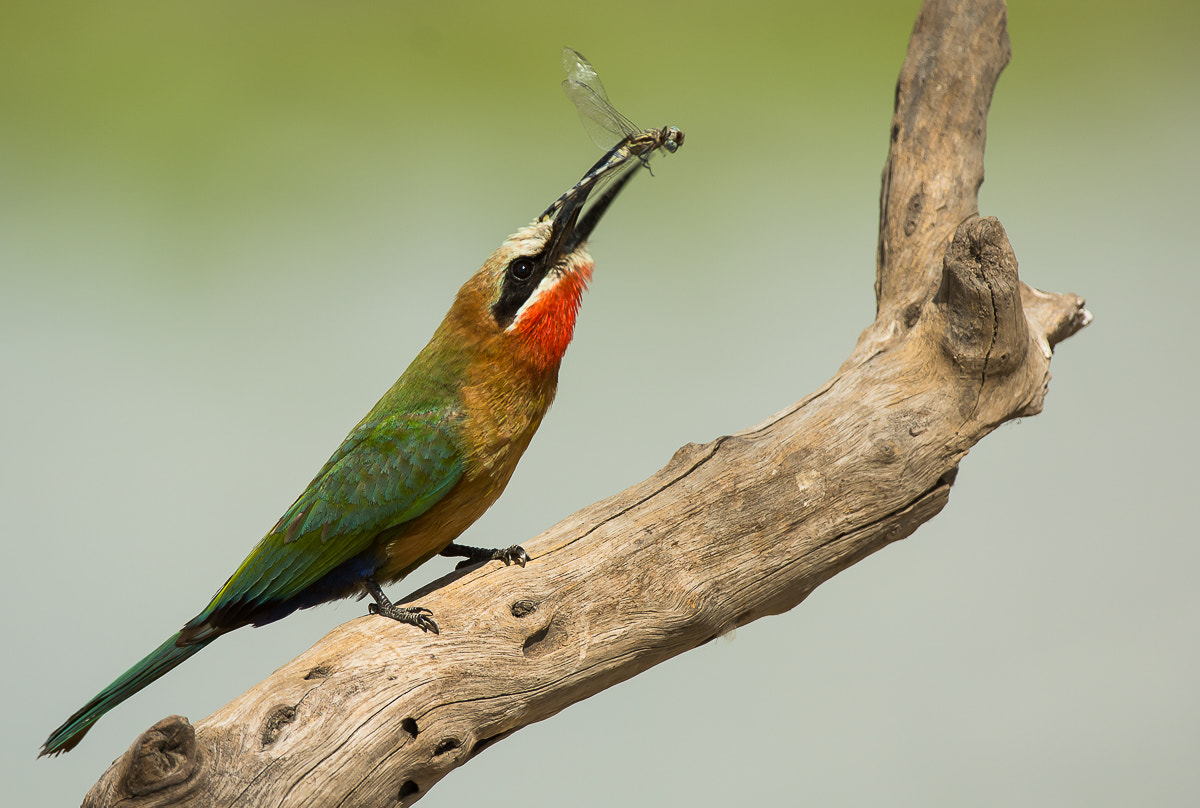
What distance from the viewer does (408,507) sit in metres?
1.80

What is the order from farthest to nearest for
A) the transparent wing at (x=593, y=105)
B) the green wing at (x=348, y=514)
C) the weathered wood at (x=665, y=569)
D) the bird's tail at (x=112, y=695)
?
the transparent wing at (x=593, y=105) < the green wing at (x=348, y=514) < the bird's tail at (x=112, y=695) < the weathered wood at (x=665, y=569)

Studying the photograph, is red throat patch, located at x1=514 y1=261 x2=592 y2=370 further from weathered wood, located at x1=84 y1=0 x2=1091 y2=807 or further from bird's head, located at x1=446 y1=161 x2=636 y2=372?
weathered wood, located at x1=84 y1=0 x2=1091 y2=807

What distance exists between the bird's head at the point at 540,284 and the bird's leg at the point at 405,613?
52cm

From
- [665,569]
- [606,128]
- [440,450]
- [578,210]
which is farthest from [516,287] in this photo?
[665,569]

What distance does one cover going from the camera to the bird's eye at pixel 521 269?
1877mm

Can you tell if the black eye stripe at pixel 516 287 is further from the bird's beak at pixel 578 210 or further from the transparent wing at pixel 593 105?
the transparent wing at pixel 593 105

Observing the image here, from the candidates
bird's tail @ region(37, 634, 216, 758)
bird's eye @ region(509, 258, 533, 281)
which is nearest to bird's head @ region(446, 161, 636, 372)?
bird's eye @ region(509, 258, 533, 281)

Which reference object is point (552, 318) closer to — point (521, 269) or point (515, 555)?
point (521, 269)

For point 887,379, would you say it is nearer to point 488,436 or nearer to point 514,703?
point 488,436

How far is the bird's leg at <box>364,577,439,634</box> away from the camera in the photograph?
168cm

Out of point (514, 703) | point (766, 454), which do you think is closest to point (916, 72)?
point (766, 454)

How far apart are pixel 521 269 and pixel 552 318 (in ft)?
0.38

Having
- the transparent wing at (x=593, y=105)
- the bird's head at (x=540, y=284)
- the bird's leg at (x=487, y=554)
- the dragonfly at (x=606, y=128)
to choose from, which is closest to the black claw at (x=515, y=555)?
the bird's leg at (x=487, y=554)

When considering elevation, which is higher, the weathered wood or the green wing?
the green wing
